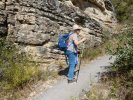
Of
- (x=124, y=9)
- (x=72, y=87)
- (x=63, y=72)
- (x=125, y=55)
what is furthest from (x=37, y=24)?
(x=124, y=9)

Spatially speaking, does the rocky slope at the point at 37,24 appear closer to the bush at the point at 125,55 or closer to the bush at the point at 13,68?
the bush at the point at 13,68

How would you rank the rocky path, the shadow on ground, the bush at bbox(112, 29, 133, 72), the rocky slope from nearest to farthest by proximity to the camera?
1. the rocky path
2. the bush at bbox(112, 29, 133, 72)
3. the shadow on ground
4. the rocky slope

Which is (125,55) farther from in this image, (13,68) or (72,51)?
(13,68)

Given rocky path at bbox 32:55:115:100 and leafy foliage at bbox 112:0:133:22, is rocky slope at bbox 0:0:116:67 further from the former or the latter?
leafy foliage at bbox 112:0:133:22

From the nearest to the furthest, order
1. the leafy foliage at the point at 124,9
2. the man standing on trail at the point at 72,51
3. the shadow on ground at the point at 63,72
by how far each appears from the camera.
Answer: the man standing on trail at the point at 72,51 < the shadow on ground at the point at 63,72 < the leafy foliage at the point at 124,9

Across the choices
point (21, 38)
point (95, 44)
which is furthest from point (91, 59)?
point (21, 38)

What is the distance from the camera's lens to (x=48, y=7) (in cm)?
1258

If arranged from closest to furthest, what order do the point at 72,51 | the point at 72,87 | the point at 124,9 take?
the point at 72,87 < the point at 72,51 < the point at 124,9

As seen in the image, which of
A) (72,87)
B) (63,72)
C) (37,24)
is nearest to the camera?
(72,87)

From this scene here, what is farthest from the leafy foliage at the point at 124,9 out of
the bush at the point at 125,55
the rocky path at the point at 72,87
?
the bush at the point at 125,55

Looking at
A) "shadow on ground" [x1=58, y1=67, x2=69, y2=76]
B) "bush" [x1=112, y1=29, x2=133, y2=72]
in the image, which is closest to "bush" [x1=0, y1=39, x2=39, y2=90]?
"shadow on ground" [x1=58, y1=67, x2=69, y2=76]

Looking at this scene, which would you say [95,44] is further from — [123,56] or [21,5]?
[123,56]

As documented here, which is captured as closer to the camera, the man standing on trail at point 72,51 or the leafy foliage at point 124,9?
the man standing on trail at point 72,51

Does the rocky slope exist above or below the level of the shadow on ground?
above
